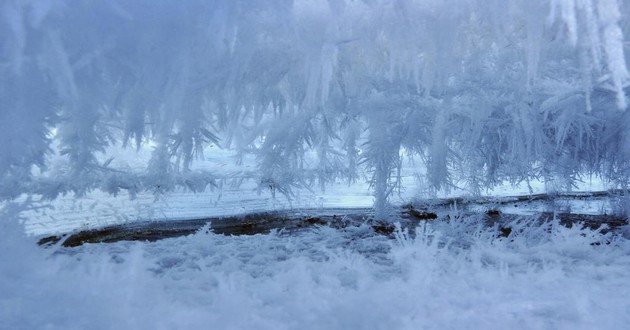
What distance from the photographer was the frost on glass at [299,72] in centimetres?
194

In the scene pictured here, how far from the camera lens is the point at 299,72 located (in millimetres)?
2766

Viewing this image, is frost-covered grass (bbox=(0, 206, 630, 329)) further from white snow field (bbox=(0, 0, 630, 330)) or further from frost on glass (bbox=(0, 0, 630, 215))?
frost on glass (bbox=(0, 0, 630, 215))

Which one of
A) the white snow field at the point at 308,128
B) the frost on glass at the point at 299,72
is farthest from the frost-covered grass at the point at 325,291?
the frost on glass at the point at 299,72

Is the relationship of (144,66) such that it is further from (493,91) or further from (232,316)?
(493,91)

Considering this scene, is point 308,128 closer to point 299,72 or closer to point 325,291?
point 299,72

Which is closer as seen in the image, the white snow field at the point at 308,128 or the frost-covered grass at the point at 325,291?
the frost-covered grass at the point at 325,291

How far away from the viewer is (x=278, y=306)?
1651 mm

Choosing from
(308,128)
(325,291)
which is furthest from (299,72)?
(325,291)

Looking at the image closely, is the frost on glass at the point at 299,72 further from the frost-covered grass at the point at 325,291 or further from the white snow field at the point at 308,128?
the frost-covered grass at the point at 325,291

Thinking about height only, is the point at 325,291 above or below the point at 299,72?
below

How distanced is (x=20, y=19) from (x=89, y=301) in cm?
106

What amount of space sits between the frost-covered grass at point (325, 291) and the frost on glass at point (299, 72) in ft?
2.03

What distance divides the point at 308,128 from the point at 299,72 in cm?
88

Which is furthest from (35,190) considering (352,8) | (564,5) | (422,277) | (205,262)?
(564,5)
